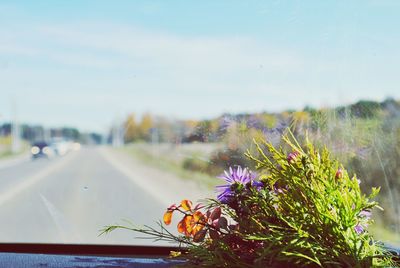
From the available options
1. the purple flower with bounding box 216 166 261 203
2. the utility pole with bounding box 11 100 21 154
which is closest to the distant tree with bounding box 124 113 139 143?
the utility pole with bounding box 11 100 21 154

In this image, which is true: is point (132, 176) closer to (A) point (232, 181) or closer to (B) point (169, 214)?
(B) point (169, 214)

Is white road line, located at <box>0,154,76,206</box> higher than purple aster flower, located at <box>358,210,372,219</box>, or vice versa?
purple aster flower, located at <box>358,210,372,219</box>

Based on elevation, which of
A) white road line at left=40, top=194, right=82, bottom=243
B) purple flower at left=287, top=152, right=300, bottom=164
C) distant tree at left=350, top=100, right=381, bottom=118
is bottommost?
white road line at left=40, top=194, right=82, bottom=243

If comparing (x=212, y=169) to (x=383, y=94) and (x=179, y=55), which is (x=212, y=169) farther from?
(x=383, y=94)

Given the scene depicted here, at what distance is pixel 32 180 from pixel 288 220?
7.95 ft

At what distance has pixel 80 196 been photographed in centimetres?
321

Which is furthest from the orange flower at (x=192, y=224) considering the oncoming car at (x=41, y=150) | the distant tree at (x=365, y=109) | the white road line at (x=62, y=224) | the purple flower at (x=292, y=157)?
the oncoming car at (x=41, y=150)

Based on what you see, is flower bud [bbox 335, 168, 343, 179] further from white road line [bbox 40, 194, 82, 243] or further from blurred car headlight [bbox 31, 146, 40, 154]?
blurred car headlight [bbox 31, 146, 40, 154]

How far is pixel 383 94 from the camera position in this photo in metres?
2.87

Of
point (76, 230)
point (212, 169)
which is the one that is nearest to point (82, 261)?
point (76, 230)

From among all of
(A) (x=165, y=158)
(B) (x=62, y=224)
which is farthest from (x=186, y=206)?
(A) (x=165, y=158)

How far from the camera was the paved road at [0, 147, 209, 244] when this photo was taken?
2740mm

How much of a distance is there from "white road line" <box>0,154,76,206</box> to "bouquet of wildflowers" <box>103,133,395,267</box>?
1.98 m

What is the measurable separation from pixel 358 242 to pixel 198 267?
34 cm
